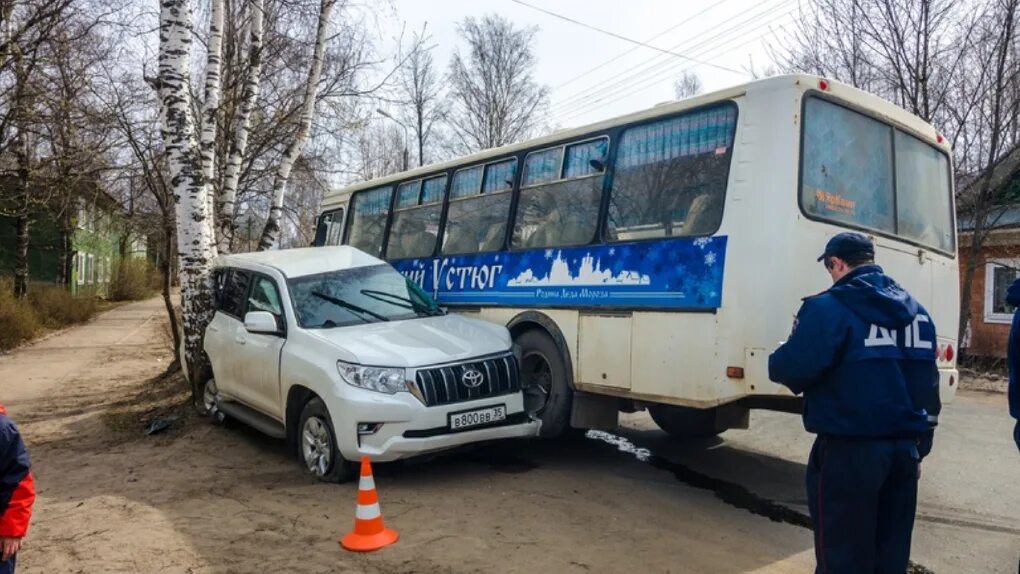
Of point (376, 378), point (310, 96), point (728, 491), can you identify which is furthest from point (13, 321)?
point (728, 491)

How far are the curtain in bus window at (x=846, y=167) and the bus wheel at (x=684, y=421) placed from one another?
2.41 m

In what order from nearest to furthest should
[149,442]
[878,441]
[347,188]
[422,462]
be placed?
1. [878,441]
2. [422,462]
3. [149,442]
4. [347,188]

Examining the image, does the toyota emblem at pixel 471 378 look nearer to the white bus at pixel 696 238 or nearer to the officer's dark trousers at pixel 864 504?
the white bus at pixel 696 238

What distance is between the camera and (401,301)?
707cm

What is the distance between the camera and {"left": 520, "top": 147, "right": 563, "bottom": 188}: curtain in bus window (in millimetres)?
7062

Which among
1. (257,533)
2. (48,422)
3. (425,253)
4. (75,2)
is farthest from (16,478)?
(75,2)

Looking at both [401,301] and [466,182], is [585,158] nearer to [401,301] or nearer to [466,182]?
[466,182]

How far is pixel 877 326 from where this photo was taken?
310cm

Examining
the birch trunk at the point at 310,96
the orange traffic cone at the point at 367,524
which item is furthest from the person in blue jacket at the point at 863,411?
the birch trunk at the point at 310,96

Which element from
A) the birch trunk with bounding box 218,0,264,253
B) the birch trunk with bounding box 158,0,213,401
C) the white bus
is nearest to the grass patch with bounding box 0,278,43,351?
the birch trunk with bounding box 218,0,264,253

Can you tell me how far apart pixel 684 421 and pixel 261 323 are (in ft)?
14.1

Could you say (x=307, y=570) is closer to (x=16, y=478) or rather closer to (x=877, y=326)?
(x=16, y=478)

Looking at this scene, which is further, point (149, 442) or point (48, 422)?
point (48, 422)

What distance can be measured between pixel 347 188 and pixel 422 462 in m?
5.88
